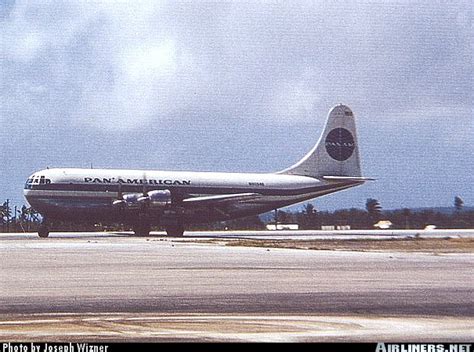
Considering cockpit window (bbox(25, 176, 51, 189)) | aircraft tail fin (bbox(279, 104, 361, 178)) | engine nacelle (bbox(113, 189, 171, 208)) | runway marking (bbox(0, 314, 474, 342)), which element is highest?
aircraft tail fin (bbox(279, 104, 361, 178))

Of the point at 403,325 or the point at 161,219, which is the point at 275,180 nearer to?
the point at 161,219

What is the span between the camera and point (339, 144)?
57.4m

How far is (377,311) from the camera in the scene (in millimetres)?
10906

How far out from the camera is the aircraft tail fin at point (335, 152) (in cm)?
5611

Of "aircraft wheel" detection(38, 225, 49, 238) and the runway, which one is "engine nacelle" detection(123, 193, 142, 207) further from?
the runway

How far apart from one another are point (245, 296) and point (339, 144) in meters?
45.3

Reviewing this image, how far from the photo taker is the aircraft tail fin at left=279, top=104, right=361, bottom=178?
5611cm

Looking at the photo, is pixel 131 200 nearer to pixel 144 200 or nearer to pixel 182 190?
pixel 144 200

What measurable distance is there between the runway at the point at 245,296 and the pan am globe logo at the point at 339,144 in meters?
35.0

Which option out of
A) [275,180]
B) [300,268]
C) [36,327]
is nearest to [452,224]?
[275,180]

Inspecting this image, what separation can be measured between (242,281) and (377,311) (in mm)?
4992

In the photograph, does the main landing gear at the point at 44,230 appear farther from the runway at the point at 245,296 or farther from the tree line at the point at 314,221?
the runway at the point at 245,296

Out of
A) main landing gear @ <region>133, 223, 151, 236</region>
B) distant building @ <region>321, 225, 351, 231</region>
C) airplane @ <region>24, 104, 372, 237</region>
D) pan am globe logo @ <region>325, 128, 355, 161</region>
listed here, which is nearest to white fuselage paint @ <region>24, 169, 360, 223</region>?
airplane @ <region>24, 104, 372, 237</region>

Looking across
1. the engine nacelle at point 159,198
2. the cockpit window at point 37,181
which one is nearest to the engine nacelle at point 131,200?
the engine nacelle at point 159,198
